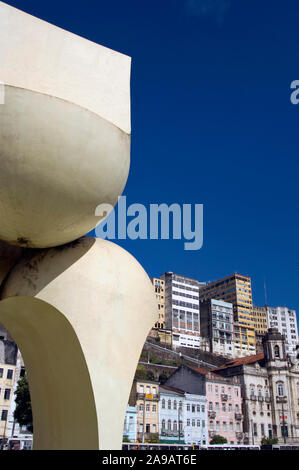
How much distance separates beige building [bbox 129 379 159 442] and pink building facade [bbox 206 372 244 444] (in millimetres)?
7817

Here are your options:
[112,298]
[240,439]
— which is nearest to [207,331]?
[240,439]

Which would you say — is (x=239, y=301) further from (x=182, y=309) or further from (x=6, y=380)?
(x=6, y=380)

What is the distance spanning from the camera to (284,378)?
2520 inches

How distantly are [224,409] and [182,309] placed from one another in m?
42.7

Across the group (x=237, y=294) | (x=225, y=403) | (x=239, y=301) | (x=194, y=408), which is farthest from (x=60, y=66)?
(x=237, y=294)

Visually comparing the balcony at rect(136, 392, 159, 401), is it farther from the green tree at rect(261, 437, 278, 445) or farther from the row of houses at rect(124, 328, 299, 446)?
Answer: the green tree at rect(261, 437, 278, 445)

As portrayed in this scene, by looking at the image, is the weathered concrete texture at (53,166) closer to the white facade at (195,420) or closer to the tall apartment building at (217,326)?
the white facade at (195,420)

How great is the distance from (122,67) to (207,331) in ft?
316

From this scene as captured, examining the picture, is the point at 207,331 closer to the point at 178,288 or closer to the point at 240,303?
the point at 178,288

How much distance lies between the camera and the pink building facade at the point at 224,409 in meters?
52.0

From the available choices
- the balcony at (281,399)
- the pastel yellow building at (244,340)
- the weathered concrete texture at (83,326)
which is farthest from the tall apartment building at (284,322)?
the weathered concrete texture at (83,326)

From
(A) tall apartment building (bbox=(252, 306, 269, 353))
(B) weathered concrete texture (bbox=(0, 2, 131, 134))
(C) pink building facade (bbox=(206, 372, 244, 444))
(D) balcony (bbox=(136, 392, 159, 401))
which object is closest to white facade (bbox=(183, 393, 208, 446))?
(C) pink building facade (bbox=(206, 372, 244, 444))

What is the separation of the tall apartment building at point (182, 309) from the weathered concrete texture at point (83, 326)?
83991 mm

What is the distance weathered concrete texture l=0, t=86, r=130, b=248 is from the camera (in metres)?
6.88
